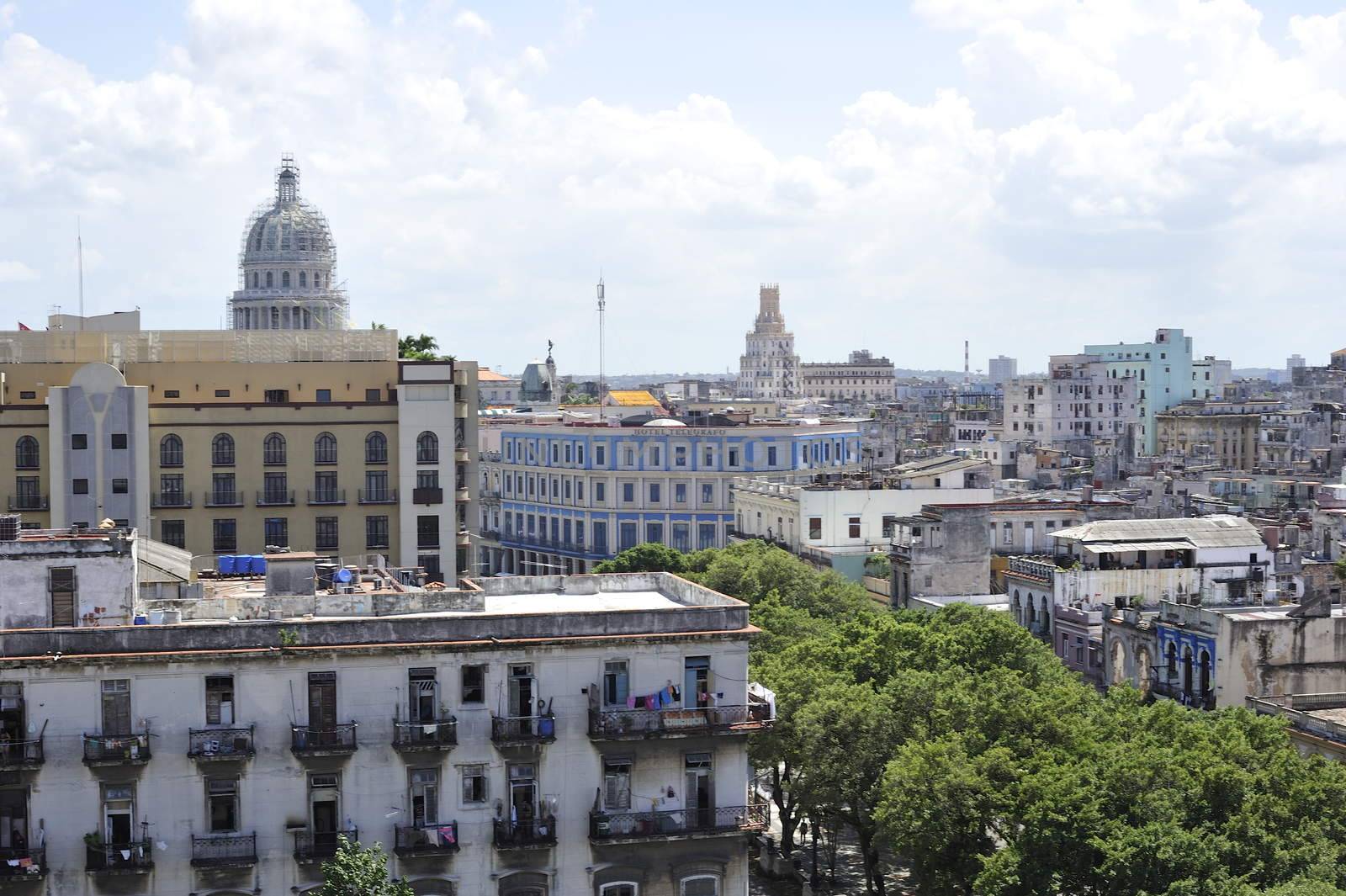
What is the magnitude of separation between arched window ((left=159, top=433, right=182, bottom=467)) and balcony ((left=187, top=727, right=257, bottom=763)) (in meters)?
39.3

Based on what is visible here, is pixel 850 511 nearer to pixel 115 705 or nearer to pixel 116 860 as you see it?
pixel 115 705

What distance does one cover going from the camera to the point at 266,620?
44.4m

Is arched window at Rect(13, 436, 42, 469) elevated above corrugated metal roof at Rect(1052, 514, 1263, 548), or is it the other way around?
arched window at Rect(13, 436, 42, 469)

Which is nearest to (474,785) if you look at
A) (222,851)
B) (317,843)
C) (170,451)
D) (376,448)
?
(317,843)

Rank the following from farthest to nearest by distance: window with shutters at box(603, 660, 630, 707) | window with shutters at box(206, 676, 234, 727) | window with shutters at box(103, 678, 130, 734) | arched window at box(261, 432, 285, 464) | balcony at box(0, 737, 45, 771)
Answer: arched window at box(261, 432, 285, 464)
window with shutters at box(603, 660, 630, 707)
window with shutters at box(206, 676, 234, 727)
window with shutters at box(103, 678, 130, 734)
balcony at box(0, 737, 45, 771)

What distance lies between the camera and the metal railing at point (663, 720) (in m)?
44.7

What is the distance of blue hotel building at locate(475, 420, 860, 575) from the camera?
144 m

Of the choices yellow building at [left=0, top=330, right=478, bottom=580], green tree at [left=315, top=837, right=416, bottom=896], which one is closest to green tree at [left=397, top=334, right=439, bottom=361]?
yellow building at [left=0, top=330, right=478, bottom=580]

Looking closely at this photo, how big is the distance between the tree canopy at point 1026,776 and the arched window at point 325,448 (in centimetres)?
2240

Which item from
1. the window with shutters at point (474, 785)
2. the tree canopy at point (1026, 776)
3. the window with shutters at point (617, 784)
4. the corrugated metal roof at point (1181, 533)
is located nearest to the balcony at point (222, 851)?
the window with shutters at point (474, 785)

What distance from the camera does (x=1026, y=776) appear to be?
50.6m

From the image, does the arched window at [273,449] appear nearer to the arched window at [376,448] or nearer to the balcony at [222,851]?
the arched window at [376,448]

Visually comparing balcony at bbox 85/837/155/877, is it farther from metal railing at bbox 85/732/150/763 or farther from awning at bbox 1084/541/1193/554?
awning at bbox 1084/541/1193/554

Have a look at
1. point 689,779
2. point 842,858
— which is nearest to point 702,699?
point 689,779
